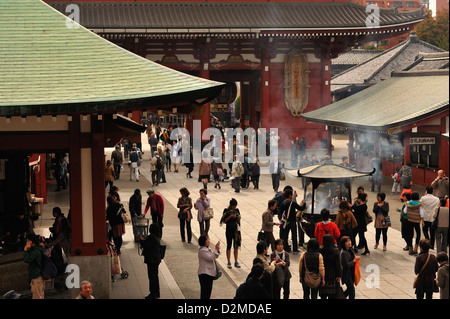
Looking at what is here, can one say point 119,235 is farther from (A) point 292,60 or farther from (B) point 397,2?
(B) point 397,2

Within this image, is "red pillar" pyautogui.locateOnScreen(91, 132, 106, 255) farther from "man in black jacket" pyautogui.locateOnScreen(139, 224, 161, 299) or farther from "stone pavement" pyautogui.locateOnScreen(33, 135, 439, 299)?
"stone pavement" pyautogui.locateOnScreen(33, 135, 439, 299)

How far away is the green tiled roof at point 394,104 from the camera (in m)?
27.0

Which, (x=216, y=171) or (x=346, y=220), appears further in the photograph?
(x=216, y=171)

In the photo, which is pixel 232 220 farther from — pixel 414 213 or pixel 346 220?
pixel 414 213

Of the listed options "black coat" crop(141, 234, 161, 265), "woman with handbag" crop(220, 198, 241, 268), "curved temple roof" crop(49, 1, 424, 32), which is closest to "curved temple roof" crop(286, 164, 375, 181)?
"woman with handbag" crop(220, 198, 241, 268)

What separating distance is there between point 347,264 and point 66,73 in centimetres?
627

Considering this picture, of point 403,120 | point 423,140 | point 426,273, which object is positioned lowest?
point 426,273

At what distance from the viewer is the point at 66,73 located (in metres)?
14.2

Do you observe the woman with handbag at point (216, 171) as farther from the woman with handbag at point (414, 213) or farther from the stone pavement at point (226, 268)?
the woman with handbag at point (414, 213)

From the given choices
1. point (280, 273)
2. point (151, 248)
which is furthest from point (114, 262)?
point (280, 273)

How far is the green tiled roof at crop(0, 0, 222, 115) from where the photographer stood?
1318cm

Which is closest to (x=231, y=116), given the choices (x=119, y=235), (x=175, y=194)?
→ (x=175, y=194)

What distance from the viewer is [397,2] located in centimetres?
11938

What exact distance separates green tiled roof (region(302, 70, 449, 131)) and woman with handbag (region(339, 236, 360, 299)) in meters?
13.7
